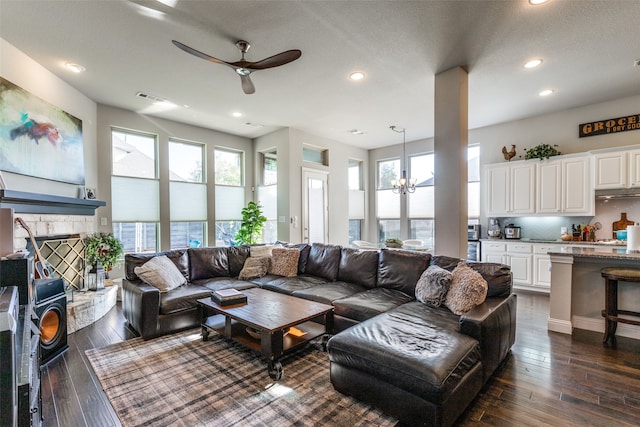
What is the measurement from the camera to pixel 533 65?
11.2 ft

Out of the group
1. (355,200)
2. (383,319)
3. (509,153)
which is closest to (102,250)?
(383,319)

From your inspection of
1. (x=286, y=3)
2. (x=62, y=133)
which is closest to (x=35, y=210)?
(x=62, y=133)

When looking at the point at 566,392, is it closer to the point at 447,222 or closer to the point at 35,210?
the point at 447,222

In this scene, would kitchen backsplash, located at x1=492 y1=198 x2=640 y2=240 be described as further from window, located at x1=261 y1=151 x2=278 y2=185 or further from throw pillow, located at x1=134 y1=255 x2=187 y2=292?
throw pillow, located at x1=134 y1=255 x2=187 y2=292

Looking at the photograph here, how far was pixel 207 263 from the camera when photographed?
4078 millimetres

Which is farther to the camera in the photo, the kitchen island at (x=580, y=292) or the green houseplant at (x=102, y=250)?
the green houseplant at (x=102, y=250)

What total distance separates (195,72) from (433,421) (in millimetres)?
4165

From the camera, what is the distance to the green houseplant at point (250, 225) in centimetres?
600

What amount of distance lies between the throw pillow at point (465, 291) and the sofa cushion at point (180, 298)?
8.76ft

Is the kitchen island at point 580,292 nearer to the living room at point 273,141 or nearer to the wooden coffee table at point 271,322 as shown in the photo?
the living room at point 273,141

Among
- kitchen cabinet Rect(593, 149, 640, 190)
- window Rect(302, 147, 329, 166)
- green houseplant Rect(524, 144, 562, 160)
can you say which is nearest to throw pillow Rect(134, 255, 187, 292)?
window Rect(302, 147, 329, 166)

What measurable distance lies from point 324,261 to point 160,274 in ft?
6.80

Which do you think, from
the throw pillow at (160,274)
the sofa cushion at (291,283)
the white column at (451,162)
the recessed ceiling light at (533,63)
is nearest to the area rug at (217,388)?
the throw pillow at (160,274)

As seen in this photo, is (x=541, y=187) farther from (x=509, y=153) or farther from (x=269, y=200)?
(x=269, y=200)
